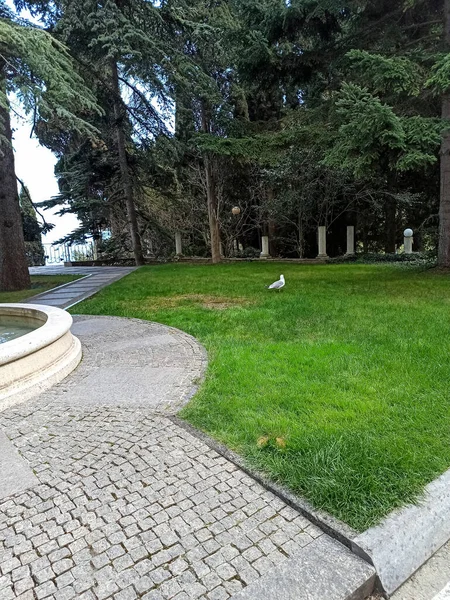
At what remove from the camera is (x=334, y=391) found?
273 centimetres

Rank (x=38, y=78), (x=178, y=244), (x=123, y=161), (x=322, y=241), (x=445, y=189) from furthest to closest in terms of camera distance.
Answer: (x=178, y=244), (x=123, y=161), (x=322, y=241), (x=445, y=189), (x=38, y=78)

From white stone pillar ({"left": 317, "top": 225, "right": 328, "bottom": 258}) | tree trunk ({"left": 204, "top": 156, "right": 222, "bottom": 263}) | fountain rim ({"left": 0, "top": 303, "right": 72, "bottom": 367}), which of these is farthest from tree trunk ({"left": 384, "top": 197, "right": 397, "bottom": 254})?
fountain rim ({"left": 0, "top": 303, "right": 72, "bottom": 367})

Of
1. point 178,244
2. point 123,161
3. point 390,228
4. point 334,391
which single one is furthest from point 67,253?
point 334,391

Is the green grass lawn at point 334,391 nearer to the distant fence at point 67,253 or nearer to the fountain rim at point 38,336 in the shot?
the fountain rim at point 38,336

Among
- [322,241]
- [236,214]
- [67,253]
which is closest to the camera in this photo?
[322,241]

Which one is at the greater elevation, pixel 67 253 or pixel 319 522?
pixel 67 253

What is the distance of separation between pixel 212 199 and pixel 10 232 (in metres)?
7.42

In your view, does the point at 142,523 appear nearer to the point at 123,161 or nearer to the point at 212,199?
the point at 212,199

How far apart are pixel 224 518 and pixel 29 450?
130cm

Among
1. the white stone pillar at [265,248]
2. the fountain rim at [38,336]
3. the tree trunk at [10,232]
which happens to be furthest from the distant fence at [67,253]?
the fountain rim at [38,336]

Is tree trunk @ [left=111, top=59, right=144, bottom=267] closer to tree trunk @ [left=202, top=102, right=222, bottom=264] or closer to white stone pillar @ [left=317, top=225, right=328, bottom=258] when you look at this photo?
tree trunk @ [left=202, top=102, right=222, bottom=264]

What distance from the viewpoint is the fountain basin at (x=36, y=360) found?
2865 mm

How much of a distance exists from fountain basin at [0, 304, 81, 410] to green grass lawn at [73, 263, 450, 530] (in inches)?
52.2

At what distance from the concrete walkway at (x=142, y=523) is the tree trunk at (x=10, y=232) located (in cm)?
793
